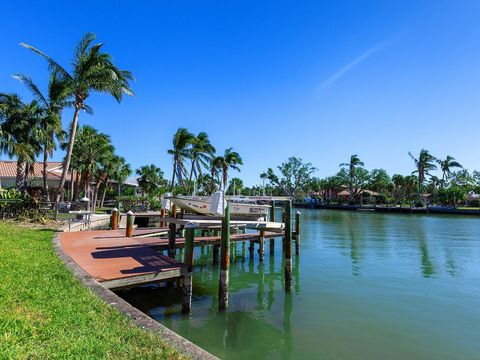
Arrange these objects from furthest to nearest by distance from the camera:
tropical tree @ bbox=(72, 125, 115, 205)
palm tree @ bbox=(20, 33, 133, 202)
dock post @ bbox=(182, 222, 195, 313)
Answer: tropical tree @ bbox=(72, 125, 115, 205) < palm tree @ bbox=(20, 33, 133, 202) < dock post @ bbox=(182, 222, 195, 313)

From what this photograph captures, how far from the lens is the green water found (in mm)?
7816

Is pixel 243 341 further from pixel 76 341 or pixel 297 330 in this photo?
pixel 76 341

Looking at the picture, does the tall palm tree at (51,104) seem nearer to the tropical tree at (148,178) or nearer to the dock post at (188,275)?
the dock post at (188,275)

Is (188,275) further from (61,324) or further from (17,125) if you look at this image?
(17,125)

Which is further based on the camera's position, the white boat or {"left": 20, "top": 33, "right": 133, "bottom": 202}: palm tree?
{"left": 20, "top": 33, "right": 133, "bottom": 202}: palm tree

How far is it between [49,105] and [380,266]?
25.5m

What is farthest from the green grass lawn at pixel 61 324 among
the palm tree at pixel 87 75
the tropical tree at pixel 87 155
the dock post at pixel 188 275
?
the tropical tree at pixel 87 155

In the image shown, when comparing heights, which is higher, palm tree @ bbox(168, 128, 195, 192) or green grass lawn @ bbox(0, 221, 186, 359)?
palm tree @ bbox(168, 128, 195, 192)

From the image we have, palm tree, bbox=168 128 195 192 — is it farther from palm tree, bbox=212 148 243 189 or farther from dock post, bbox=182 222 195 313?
dock post, bbox=182 222 195 313

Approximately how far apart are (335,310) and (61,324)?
801 centimetres

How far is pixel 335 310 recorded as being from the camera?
10.3 metres

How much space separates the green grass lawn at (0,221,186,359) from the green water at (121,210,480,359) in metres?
2.92

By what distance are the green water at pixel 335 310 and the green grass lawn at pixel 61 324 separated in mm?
2924

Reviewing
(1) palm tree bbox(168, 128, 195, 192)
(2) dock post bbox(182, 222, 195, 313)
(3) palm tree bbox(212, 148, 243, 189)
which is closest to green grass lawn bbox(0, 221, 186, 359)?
(2) dock post bbox(182, 222, 195, 313)
